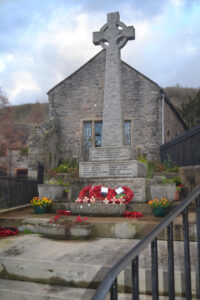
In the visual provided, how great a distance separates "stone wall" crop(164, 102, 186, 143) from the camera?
1737cm

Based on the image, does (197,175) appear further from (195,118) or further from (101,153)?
(195,118)

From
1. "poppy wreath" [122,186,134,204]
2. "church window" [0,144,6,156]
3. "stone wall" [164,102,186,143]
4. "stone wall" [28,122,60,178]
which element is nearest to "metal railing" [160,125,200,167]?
"poppy wreath" [122,186,134,204]

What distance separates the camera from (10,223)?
5.51 meters

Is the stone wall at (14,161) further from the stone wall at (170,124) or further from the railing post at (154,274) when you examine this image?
the railing post at (154,274)

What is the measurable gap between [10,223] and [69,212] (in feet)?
4.14

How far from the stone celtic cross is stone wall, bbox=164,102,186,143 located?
946cm

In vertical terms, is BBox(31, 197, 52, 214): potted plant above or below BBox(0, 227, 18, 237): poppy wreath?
above

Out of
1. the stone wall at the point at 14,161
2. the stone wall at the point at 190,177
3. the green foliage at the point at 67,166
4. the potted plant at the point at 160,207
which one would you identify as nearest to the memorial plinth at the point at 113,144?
the potted plant at the point at 160,207

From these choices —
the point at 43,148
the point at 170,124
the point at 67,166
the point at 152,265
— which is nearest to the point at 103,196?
the point at 152,265

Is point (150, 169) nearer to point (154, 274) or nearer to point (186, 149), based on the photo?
point (186, 149)

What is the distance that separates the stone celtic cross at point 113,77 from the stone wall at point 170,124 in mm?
9463

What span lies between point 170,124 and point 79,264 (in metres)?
16.1

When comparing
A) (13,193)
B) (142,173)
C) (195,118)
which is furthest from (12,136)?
(195,118)

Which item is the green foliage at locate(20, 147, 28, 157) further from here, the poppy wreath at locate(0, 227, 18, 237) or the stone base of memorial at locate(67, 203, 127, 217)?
the poppy wreath at locate(0, 227, 18, 237)
